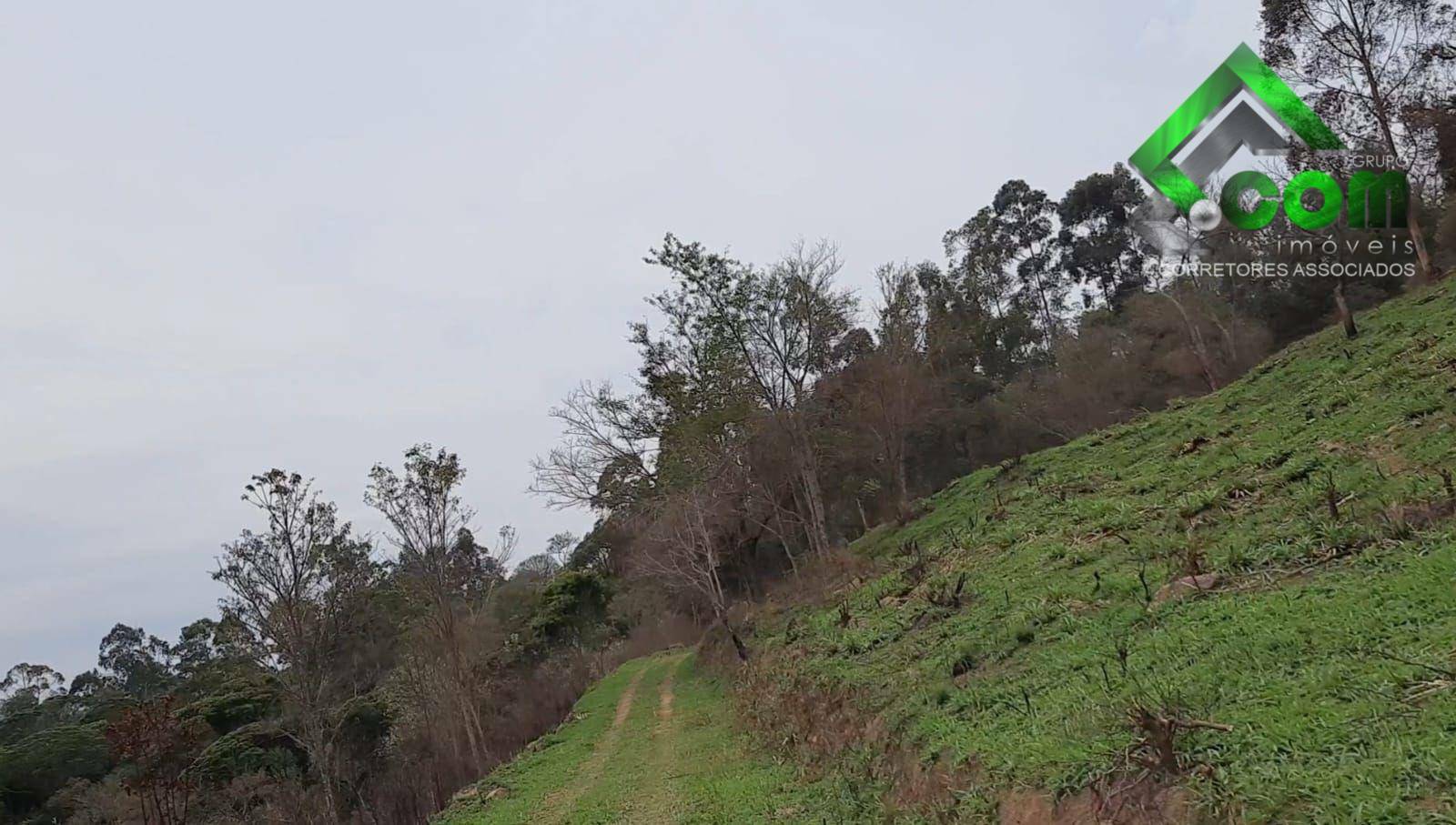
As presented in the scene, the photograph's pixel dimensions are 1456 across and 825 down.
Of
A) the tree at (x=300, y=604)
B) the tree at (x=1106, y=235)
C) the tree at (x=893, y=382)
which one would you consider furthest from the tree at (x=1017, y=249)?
the tree at (x=300, y=604)

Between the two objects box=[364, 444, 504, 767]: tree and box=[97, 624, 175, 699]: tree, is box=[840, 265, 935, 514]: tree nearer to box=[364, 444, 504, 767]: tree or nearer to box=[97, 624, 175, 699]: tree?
box=[364, 444, 504, 767]: tree

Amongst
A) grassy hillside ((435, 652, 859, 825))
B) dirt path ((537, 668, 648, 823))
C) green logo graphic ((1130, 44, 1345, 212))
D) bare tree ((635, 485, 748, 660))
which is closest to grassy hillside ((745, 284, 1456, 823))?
grassy hillside ((435, 652, 859, 825))

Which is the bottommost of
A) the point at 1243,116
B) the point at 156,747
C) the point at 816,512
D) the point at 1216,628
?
the point at 1216,628

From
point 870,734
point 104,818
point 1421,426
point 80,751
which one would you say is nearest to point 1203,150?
point 1421,426

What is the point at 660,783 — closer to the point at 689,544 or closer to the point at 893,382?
the point at 689,544

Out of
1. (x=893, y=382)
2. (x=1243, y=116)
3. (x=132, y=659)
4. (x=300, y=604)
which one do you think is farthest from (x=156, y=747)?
(x=132, y=659)

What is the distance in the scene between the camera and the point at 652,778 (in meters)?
12.5

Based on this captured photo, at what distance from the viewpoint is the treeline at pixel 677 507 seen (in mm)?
19328

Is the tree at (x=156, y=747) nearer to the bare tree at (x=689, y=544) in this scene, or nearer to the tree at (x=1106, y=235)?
the bare tree at (x=689, y=544)

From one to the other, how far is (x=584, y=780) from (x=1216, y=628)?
11.1m

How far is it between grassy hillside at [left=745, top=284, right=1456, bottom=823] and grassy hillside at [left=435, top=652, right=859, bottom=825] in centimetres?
92

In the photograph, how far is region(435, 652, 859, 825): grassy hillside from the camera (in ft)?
29.7

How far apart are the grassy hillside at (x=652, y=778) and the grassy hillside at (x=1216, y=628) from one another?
92 cm

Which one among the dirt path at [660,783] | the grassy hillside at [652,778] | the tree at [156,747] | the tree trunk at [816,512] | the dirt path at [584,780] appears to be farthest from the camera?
the tree trunk at [816,512]
